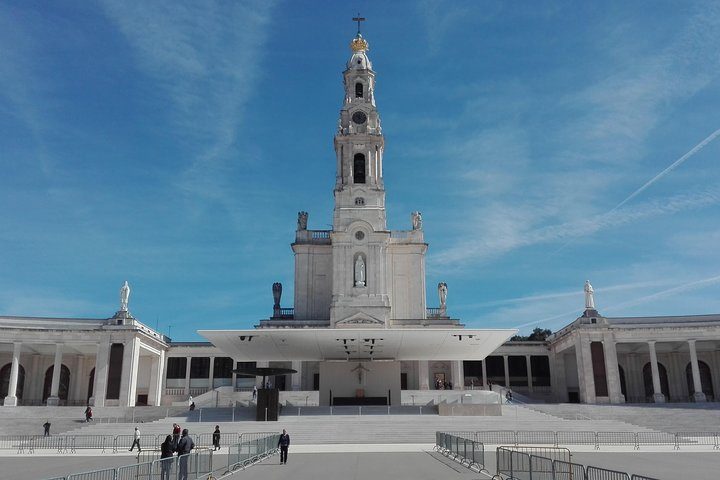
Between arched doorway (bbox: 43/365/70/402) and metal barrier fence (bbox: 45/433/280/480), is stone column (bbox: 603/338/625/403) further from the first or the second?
arched doorway (bbox: 43/365/70/402)

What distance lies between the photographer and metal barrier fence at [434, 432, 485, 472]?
21344 mm

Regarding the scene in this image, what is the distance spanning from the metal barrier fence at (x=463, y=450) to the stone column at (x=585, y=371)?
31.9 m

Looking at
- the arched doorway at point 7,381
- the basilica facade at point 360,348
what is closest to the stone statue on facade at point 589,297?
the basilica facade at point 360,348

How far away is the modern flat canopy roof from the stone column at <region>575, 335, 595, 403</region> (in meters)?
11.7

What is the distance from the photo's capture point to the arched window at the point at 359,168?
6981 cm

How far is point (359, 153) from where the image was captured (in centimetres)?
6994

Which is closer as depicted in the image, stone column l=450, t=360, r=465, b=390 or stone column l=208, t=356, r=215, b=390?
stone column l=450, t=360, r=465, b=390

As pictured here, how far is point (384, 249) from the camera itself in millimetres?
66125

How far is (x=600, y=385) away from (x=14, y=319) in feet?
177

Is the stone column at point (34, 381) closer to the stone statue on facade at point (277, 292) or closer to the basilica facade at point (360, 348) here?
the basilica facade at point (360, 348)

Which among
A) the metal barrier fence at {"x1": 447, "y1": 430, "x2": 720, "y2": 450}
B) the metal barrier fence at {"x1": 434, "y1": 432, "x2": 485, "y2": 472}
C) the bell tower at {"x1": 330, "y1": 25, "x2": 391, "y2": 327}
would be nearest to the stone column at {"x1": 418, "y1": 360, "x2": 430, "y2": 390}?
the bell tower at {"x1": 330, "y1": 25, "x2": 391, "y2": 327}

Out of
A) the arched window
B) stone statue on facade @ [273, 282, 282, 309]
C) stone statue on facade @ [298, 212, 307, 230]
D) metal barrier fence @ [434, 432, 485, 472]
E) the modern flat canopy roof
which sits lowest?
metal barrier fence @ [434, 432, 485, 472]

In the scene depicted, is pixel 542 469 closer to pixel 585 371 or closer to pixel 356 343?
pixel 356 343

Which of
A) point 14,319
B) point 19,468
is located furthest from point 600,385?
point 14,319
